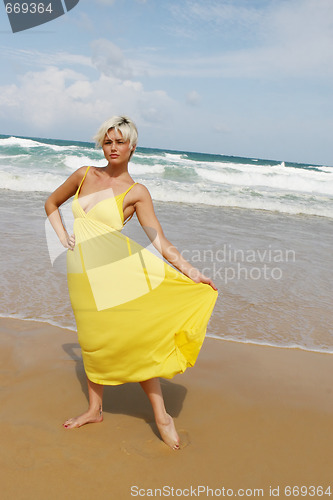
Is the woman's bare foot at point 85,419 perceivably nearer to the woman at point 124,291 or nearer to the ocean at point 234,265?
the woman at point 124,291

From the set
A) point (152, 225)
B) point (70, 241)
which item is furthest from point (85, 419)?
point (152, 225)

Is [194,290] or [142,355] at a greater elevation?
[194,290]

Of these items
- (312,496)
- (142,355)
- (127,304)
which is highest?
(127,304)

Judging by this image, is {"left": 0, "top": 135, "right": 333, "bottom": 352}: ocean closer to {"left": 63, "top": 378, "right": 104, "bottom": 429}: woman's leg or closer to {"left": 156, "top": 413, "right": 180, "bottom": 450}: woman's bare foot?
{"left": 63, "top": 378, "right": 104, "bottom": 429}: woman's leg

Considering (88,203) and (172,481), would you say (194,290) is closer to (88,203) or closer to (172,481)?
(88,203)

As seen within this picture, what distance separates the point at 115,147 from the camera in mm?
2504

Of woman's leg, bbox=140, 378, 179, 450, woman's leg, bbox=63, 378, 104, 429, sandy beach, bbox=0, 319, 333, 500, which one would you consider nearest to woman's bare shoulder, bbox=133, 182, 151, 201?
woman's leg, bbox=140, 378, 179, 450

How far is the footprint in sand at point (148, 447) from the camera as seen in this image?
2.38 metres

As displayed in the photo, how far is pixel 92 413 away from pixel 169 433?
0.53 m

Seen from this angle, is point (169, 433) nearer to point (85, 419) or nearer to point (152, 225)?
point (85, 419)

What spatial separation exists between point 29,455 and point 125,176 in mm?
1725

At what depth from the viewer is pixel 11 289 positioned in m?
4.92

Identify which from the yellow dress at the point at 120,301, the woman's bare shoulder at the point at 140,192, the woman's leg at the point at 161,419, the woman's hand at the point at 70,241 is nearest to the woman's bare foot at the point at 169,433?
the woman's leg at the point at 161,419

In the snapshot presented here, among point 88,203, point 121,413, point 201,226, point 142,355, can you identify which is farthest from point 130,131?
point 201,226
